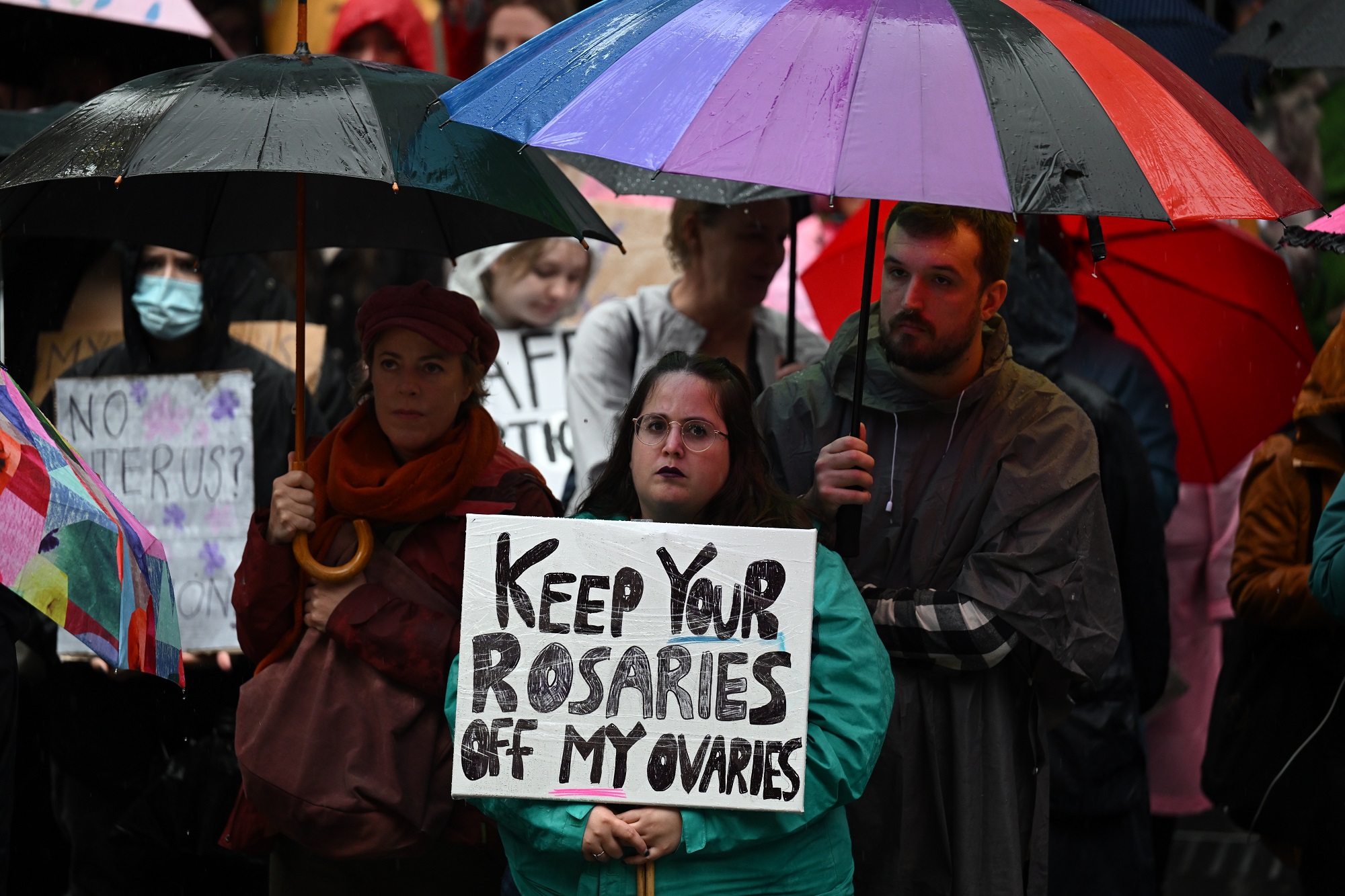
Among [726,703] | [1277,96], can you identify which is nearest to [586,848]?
[726,703]

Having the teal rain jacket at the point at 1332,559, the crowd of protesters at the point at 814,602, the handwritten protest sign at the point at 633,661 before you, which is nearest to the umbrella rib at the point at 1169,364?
the crowd of protesters at the point at 814,602

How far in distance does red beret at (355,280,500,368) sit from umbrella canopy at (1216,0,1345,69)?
217 centimetres

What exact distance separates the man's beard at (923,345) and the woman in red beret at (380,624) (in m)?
0.87

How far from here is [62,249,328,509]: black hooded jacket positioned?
5.21 meters

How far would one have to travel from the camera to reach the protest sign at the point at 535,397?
648 cm

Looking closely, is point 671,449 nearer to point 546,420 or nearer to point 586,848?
point 586,848

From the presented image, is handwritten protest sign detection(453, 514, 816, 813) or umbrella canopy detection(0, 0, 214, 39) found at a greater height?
umbrella canopy detection(0, 0, 214, 39)

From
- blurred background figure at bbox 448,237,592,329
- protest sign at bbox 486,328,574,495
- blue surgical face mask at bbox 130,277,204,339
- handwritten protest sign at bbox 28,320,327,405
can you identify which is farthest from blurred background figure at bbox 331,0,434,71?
blue surgical face mask at bbox 130,277,204,339

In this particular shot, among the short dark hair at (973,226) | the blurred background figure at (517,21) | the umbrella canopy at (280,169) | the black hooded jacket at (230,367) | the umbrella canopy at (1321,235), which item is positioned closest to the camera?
the umbrella canopy at (280,169)

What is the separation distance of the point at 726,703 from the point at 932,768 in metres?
0.82

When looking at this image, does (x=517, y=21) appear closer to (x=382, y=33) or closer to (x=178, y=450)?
(x=382, y=33)

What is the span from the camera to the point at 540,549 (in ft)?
Answer: 10.3

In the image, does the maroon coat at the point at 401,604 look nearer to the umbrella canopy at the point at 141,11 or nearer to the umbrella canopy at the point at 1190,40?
the umbrella canopy at the point at 141,11

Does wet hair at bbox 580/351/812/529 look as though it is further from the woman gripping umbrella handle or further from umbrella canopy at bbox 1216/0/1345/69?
umbrella canopy at bbox 1216/0/1345/69
